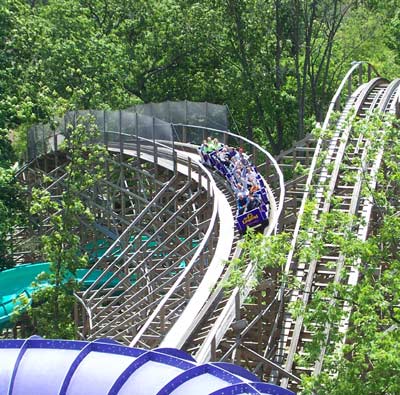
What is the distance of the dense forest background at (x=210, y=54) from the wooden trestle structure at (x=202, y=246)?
2.84 m

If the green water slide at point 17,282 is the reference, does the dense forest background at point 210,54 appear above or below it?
above

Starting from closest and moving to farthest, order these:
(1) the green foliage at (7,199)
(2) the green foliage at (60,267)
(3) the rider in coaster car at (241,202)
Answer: (3) the rider in coaster car at (241,202)
(2) the green foliage at (60,267)
(1) the green foliage at (7,199)

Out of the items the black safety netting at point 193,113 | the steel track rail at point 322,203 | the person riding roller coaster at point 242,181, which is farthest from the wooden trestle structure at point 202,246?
the black safety netting at point 193,113

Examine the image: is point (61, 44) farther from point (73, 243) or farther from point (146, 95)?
point (73, 243)

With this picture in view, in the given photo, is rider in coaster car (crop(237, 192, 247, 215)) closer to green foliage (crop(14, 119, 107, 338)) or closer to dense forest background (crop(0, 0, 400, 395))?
green foliage (crop(14, 119, 107, 338))

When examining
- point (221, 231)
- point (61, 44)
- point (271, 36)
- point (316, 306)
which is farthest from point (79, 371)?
point (271, 36)

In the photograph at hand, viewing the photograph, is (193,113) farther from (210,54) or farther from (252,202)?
(252,202)

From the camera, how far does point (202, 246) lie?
2150 cm

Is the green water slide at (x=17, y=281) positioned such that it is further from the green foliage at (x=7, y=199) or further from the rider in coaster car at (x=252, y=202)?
the rider in coaster car at (x=252, y=202)

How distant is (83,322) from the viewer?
27.3 m

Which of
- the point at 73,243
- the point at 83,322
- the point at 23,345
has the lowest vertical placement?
the point at 83,322

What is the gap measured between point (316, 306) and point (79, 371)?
3889 mm

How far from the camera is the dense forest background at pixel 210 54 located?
1593 inches

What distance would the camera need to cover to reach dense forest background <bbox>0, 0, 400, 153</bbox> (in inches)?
1593
